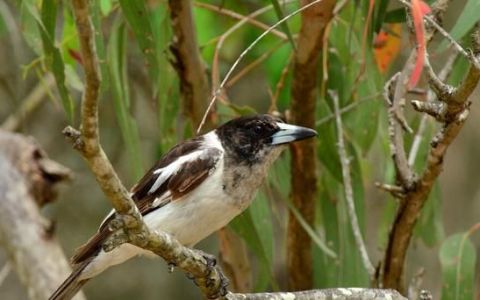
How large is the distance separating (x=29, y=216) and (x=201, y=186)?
A: 1.07 metres

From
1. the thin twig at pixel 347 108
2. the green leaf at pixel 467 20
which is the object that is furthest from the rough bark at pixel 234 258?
the green leaf at pixel 467 20

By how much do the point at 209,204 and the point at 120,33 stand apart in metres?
0.78

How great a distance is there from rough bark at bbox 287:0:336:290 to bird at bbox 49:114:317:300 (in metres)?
0.24

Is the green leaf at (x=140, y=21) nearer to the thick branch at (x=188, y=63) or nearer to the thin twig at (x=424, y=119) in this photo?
the thick branch at (x=188, y=63)

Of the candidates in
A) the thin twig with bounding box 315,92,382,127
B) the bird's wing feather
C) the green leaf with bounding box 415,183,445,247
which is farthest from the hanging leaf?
the bird's wing feather

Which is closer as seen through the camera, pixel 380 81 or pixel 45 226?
pixel 380 81

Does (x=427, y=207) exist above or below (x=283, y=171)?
below

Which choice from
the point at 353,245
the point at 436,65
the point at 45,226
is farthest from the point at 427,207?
the point at 436,65

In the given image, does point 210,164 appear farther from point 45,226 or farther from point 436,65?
point 436,65

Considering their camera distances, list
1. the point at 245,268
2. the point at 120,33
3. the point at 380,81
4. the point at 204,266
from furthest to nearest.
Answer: the point at 245,268 → the point at 120,33 → the point at 380,81 → the point at 204,266

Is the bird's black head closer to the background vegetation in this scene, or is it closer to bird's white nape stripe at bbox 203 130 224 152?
bird's white nape stripe at bbox 203 130 224 152

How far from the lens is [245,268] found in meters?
3.68

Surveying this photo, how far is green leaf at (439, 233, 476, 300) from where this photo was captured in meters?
3.17

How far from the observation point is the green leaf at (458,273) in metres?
3.17
